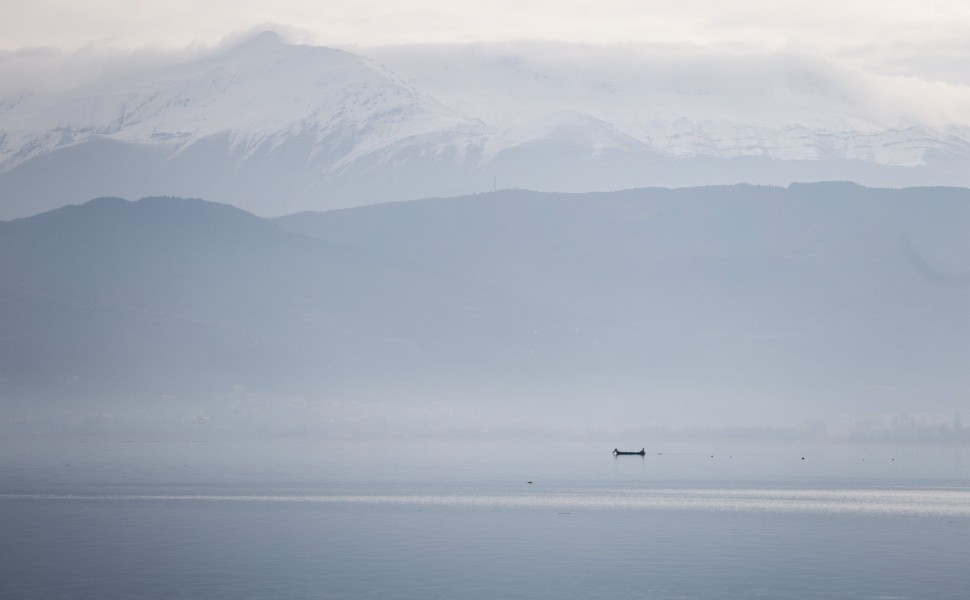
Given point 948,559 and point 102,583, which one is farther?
point 948,559

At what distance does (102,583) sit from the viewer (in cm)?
11169

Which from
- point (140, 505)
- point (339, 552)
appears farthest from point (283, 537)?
point (140, 505)

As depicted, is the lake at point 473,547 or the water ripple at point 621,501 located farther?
the water ripple at point 621,501

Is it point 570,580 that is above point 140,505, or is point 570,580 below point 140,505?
above

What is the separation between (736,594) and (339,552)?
36.4 metres

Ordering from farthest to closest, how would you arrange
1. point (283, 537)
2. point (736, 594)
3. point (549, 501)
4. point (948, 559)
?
point (549, 501) < point (283, 537) < point (948, 559) < point (736, 594)

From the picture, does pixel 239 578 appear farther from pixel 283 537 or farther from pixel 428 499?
pixel 428 499

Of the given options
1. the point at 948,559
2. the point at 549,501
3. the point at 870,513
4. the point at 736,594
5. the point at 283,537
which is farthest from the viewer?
the point at 549,501

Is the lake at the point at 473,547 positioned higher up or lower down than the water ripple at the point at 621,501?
higher up

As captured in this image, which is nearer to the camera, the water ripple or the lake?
the lake

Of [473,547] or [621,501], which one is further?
[621,501]

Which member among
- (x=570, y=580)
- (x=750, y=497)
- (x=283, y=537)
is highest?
(x=570, y=580)

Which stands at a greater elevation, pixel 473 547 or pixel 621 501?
pixel 473 547

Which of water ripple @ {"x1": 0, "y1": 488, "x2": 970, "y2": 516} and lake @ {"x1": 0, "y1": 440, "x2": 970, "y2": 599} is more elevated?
lake @ {"x1": 0, "y1": 440, "x2": 970, "y2": 599}
